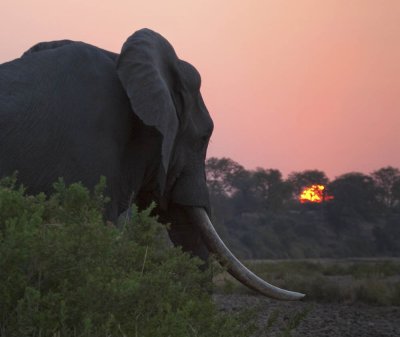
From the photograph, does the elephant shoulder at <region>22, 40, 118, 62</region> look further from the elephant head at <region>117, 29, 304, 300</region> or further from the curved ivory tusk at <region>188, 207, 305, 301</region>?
the curved ivory tusk at <region>188, 207, 305, 301</region>

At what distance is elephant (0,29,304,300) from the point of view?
4.76 meters

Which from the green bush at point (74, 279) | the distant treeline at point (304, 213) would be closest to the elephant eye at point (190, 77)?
the green bush at point (74, 279)

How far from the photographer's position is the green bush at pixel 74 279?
93.7 inches

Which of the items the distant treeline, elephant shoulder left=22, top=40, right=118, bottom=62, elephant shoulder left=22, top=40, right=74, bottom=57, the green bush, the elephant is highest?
the distant treeline

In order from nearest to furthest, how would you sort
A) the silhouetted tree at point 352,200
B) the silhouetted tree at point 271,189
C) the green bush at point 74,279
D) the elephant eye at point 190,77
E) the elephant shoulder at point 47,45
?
1. the green bush at point 74,279
2. the elephant shoulder at point 47,45
3. the elephant eye at point 190,77
4. the silhouetted tree at point 352,200
5. the silhouetted tree at point 271,189

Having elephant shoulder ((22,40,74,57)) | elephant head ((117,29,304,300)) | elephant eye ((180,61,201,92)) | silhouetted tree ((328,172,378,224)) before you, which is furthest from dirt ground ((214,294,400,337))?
silhouetted tree ((328,172,378,224))

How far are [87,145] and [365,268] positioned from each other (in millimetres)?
13725

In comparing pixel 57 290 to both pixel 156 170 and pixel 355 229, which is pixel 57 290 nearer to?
pixel 156 170

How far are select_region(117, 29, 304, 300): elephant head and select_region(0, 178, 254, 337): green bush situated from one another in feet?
7.81

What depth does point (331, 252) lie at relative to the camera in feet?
119

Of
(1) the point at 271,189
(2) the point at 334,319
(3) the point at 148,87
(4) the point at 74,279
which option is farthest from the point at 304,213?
(4) the point at 74,279

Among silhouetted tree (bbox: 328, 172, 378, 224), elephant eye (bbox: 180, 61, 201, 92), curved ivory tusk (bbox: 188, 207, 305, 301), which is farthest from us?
silhouetted tree (bbox: 328, 172, 378, 224)

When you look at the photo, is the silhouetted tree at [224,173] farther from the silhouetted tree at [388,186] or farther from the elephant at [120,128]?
the elephant at [120,128]

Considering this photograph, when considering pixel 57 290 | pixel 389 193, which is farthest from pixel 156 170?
pixel 389 193
